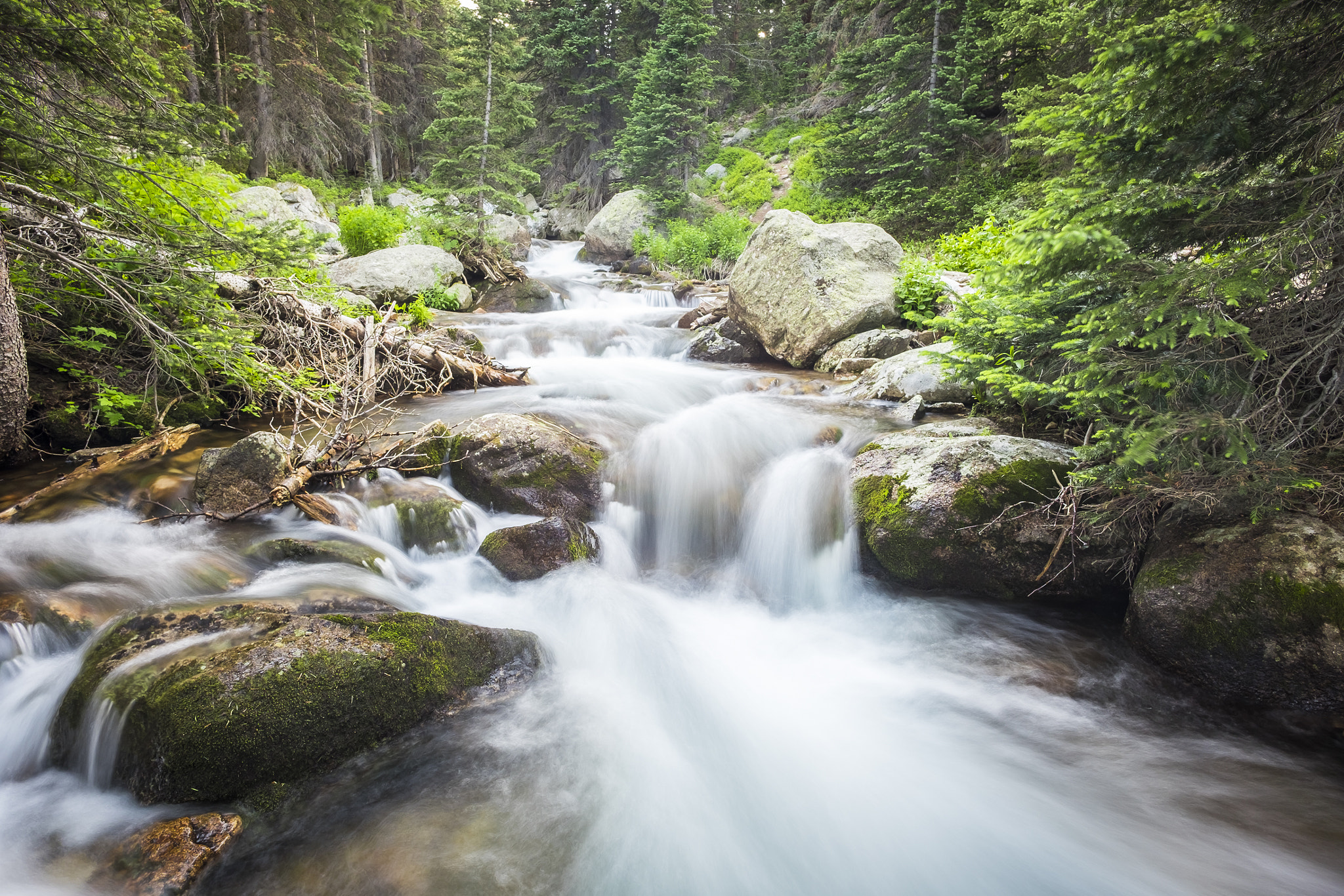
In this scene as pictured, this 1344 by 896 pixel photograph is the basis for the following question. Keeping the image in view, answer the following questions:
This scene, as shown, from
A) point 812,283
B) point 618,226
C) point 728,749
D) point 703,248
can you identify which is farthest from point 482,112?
point 728,749

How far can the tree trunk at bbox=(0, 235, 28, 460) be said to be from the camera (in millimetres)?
3623

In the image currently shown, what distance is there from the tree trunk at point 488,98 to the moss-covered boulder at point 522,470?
1293 centimetres

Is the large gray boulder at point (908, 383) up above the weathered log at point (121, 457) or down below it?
above

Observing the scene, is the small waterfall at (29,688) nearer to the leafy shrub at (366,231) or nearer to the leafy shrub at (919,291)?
the leafy shrub at (919,291)

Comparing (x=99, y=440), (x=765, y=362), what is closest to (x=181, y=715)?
(x=99, y=440)

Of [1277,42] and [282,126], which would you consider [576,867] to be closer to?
[1277,42]

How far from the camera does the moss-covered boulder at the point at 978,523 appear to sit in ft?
13.2

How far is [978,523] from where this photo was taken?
409 cm

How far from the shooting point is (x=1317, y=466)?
307cm

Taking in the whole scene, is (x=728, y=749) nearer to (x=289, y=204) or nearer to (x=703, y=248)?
(x=703, y=248)

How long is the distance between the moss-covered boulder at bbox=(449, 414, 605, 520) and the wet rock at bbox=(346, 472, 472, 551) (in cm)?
33

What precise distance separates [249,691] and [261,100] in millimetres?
22219

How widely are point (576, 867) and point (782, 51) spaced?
30.3 m

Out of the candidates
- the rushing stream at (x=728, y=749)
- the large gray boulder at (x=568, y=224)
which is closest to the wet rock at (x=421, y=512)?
the rushing stream at (x=728, y=749)
